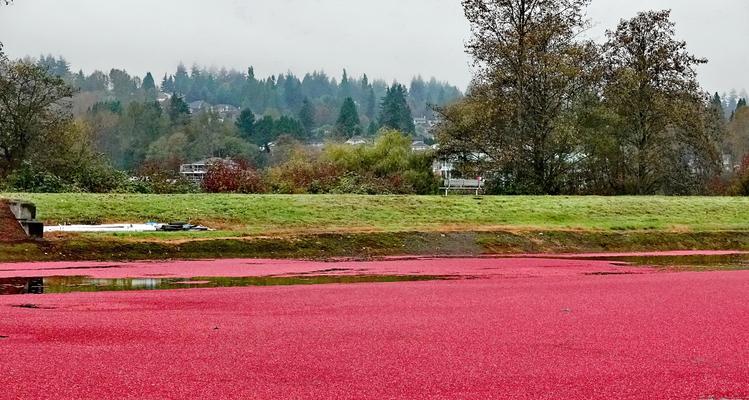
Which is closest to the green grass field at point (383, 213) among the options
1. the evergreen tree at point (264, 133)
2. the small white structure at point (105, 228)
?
the small white structure at point (105, 228)

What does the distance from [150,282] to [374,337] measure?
9.78m

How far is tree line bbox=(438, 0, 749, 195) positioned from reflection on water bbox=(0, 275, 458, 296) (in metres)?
41.7

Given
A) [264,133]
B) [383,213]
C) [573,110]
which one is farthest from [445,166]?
[264,133]

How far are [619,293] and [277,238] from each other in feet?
54.9

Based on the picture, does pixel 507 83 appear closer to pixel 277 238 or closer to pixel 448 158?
pixel 448 158

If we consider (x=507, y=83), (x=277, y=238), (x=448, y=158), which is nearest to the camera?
(x=277, y=238)

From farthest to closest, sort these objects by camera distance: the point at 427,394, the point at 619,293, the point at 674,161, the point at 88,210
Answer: the point at 674,161
the point at 88,210
the point at 619,293
the point at 427,394

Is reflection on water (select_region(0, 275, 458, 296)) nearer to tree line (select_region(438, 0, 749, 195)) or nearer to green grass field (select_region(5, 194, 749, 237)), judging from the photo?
green grass field (select_region(5, 194, 749, 237))

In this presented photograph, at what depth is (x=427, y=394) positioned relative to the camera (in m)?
8.09

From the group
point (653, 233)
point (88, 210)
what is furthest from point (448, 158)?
point (88, 210)

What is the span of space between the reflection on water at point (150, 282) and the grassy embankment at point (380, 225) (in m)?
7.95

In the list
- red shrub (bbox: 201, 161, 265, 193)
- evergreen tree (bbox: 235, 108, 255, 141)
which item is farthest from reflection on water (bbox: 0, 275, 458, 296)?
evergreen tree (bbox: 235, 108, 255, 141)

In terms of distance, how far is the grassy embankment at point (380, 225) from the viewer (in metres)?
29.9

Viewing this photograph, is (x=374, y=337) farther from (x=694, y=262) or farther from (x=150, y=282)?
(x=694, y=262)
